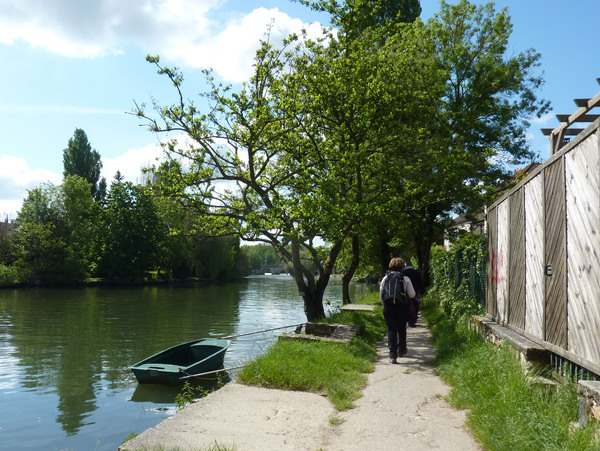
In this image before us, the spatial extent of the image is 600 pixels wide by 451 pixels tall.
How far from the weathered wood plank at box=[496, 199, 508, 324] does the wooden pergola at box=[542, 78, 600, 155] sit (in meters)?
1.60

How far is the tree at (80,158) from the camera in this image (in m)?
69.4

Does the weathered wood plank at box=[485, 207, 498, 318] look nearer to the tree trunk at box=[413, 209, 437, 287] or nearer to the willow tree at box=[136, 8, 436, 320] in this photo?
the willow tree at box=[136, 8, 436, 320]

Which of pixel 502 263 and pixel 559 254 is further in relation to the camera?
pixel 502 263

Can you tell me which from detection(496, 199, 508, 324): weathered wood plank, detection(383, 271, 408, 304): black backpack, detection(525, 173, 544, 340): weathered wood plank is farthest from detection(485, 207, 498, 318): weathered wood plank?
detection(525, 173, 544, 340): weathered wood plank

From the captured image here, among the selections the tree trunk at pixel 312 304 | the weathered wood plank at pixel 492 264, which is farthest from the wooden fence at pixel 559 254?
the tree trunk at pixel 312 304

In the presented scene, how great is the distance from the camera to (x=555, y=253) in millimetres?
5770

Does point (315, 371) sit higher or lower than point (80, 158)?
lower

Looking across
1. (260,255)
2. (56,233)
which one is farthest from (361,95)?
(260,255)

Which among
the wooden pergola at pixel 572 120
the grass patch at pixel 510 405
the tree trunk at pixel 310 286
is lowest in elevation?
the grass patch at pixel 510 405

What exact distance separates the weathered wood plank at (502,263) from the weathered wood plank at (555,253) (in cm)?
231

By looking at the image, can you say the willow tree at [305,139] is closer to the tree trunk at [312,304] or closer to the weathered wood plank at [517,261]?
the tree trunk at [312,304]

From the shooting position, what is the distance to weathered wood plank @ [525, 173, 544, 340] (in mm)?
6319

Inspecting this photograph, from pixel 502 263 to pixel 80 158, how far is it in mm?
70279

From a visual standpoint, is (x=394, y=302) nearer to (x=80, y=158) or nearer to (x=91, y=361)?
(x=91, y=361)
